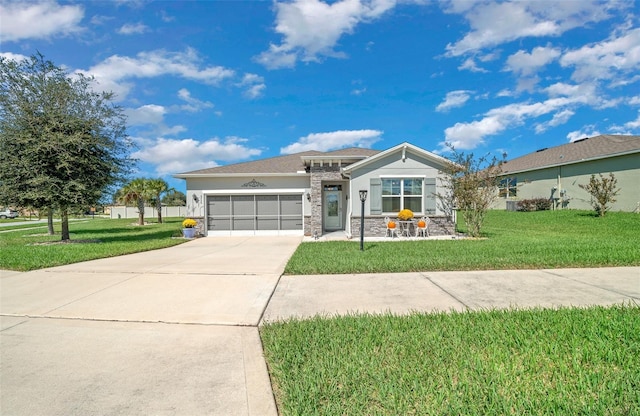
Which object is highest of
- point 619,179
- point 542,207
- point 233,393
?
point 619,179

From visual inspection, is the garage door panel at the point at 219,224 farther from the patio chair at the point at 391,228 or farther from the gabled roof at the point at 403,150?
the patio chair at the point at 391,228

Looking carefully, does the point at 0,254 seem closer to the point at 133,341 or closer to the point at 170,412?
the point at 133,341

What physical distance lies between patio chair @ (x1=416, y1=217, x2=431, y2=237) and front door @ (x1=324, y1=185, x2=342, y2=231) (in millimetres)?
4564

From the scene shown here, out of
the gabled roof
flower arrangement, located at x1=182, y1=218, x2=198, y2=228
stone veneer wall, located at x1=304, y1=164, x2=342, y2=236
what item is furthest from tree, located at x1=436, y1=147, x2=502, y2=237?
flower arrangement, located at x1=182, y1=218, x2=198, y2=228

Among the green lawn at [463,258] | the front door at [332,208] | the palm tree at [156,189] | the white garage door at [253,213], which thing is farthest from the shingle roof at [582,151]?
the palm tree at [156,189]

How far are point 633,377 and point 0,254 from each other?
13.9 meters

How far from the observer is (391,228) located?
44.0ft

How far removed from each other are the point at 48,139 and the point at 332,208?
1254 cm

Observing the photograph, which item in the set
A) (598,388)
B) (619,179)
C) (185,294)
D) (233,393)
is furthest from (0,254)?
(619,179)

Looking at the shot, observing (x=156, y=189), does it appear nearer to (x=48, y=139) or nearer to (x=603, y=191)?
(x=48, y=139)

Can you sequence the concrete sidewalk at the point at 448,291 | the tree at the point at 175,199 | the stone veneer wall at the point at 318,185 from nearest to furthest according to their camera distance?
the concrete sidewalk at the point at 448,291
the stone veneer wall at the point at 318,185
the tree at the point at 175,199

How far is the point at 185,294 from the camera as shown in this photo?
5.45 m

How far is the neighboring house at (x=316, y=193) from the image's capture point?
13766 millimetres

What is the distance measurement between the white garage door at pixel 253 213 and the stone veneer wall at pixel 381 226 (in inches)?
145
